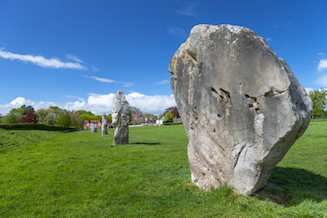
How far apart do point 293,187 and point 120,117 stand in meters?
11.7

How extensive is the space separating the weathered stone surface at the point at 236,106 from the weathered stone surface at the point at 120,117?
31.0 ft

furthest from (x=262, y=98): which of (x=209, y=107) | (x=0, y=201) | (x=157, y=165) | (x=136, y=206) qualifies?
(x=0, y=201)

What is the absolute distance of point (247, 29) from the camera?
4.25 meters

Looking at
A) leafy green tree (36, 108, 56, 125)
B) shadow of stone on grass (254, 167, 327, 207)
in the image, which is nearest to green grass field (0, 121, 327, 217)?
shadow of stone on grass (254, 167, 327, 207)

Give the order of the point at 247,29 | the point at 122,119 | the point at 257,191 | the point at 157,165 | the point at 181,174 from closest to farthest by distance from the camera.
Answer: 1. the point at 247,29
2. the point at 257,191
3. the point at 181,174
4. the point at 157,165
5. the point at 122,119

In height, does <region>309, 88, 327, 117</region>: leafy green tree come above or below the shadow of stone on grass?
above

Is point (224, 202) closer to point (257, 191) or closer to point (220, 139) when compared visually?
point (257, 191)

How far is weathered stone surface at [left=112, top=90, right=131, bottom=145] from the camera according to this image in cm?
1423

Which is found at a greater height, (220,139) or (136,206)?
(220,139)

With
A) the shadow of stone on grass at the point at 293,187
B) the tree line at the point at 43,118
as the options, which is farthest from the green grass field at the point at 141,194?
the tree line at the point at 43,118

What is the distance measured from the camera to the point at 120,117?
47.0ft

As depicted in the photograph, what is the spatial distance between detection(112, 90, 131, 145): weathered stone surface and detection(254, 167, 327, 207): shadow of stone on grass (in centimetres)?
1060

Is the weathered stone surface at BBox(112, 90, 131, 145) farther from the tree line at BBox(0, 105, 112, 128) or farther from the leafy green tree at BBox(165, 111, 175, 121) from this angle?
the leafy green tree at BBox(165, 111, 175, 121)

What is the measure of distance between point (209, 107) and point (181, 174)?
10.7 feet
